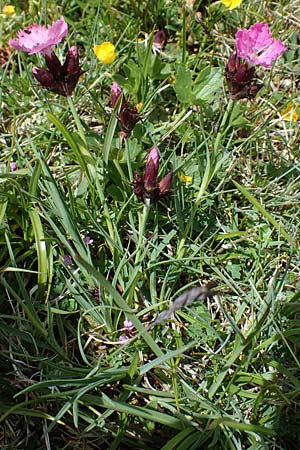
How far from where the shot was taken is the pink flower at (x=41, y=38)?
1.39 metres

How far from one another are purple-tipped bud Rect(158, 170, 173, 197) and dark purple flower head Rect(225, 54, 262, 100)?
Result: 32 centimetres

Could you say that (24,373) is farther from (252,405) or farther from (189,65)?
(189,65)

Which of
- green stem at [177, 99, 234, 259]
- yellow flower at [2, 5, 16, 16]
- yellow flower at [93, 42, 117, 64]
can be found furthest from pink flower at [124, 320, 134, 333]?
yellow flower at [2, 5, 16, 16]

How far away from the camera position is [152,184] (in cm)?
134

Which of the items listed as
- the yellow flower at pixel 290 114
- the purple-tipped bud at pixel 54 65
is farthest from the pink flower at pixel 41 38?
the yellow flower at pixel 290 114

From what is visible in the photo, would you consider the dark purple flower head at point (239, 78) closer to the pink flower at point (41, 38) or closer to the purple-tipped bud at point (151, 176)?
the purple-tipped bud at point (151, 176)

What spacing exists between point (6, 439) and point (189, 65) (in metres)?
1.26

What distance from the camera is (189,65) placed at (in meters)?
1.88

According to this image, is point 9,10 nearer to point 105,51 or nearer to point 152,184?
point 105,51

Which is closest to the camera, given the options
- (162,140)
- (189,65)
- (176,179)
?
(176,179)

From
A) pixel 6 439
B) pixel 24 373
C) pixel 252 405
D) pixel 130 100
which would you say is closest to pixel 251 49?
pixel 130 100

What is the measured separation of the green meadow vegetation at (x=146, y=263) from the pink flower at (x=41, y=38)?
57 millimetres

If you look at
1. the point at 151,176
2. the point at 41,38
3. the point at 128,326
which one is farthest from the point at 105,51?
the point at 128,326

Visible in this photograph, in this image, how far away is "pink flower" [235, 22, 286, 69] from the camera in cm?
145
